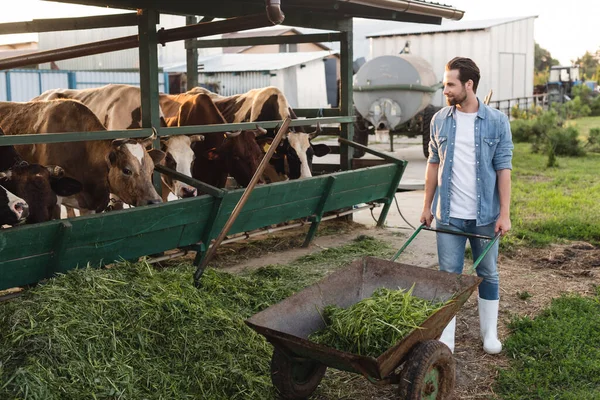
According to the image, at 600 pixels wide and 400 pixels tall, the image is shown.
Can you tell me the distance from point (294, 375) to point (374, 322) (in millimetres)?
658

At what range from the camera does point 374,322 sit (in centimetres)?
412

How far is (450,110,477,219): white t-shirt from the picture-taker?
5.19 metres

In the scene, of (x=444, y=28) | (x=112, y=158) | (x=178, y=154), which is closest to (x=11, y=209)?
(x=112, y=158)

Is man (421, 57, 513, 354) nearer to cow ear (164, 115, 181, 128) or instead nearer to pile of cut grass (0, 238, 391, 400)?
pile of cut grass (0, 238, 391, 400)

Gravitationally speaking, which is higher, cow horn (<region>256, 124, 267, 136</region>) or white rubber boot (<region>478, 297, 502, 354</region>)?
cow horn (<region>256, 124, 267, 136</region>)

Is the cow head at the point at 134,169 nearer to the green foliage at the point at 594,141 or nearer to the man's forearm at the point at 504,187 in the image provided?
the man's forearm at the point at 504,187

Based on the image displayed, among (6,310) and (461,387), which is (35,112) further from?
(461,387)

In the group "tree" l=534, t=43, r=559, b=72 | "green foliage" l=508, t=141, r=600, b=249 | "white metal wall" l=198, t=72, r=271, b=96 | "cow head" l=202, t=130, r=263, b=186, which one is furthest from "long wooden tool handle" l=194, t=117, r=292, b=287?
"tree" l=534, t=43, r=559, b=72

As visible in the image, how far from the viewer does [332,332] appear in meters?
4.26

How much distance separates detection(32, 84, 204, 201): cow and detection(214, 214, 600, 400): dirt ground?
4.11 ft

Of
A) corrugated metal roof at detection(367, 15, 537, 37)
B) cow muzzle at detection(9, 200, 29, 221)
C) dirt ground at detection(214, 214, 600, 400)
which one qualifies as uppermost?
corrugated metal roof at detection(367, 15, 537, 37)

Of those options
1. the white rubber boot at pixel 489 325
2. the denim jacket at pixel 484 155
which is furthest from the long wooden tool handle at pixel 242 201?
the white rubber boot at pixel 489 325

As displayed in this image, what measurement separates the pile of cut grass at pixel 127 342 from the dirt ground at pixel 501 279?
708 millimetres

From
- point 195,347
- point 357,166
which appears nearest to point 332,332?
point 195,347
